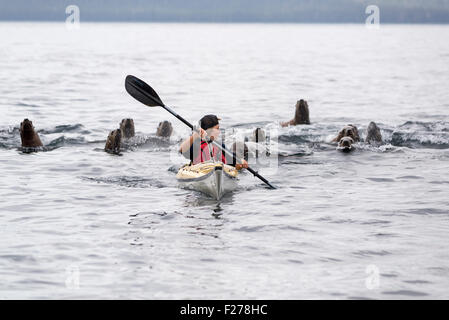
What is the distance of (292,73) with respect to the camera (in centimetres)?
5281

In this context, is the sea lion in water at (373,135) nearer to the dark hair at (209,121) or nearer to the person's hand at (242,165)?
the person's hand at (242,165)

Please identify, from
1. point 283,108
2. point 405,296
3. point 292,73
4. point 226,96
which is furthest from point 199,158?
point 292,73

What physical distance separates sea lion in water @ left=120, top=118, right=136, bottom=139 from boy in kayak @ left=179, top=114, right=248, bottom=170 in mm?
6263

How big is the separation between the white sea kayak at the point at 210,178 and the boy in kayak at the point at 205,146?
28 centimetres

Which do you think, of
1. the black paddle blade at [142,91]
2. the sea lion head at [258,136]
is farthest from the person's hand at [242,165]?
the sea lion head at [258,136]

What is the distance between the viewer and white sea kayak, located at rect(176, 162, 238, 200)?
44.1 feet

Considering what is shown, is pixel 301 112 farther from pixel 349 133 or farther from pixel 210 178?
pixel 210 178

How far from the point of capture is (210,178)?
13.5 m

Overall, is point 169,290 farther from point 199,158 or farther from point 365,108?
point 365,108

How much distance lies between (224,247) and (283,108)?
21.5 meters

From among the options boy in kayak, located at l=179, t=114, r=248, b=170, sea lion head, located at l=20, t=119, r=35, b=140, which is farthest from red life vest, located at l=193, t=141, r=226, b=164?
sea lion head, located at l=20, t=119, r=35, b=140

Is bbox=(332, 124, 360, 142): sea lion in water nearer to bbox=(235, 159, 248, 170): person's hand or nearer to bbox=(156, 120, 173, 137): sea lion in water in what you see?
bbox=(156, 120, 173, 137): sea lion in water

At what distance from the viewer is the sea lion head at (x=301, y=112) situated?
75.7 ft
